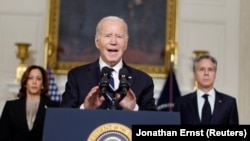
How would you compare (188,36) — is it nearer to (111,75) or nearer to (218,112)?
(218,112)

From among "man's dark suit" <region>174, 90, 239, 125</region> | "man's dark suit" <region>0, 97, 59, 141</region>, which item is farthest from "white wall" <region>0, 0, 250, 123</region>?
"man's dark suit" <region>174, 90, 239, 125</region>

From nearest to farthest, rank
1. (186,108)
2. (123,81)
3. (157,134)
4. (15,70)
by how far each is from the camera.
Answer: (157,134), (123,81), (186,108), (15,70)

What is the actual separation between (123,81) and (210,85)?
2084mm

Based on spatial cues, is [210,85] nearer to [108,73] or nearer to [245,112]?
[108,73]

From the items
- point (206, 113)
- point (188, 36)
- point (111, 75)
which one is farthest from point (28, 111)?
point (188, 36)

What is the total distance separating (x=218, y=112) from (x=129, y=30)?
3922mm

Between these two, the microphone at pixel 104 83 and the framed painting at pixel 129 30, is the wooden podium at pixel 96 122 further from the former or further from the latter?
the framed painting at pixel 129 30

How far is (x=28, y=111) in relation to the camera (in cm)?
561

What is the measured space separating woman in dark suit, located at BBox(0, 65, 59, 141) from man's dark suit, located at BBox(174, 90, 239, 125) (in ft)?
5.08

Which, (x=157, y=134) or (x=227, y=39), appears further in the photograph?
(x=227, y=39)

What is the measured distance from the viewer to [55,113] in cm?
264

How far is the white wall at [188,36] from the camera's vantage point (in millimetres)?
Result: 8258

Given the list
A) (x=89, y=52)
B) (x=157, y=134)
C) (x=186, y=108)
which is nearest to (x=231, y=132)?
(x=157, y=134)

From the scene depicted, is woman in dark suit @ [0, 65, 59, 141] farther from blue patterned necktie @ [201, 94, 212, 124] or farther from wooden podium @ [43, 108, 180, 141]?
wooden podium @ [43, 108, 180, 141]
